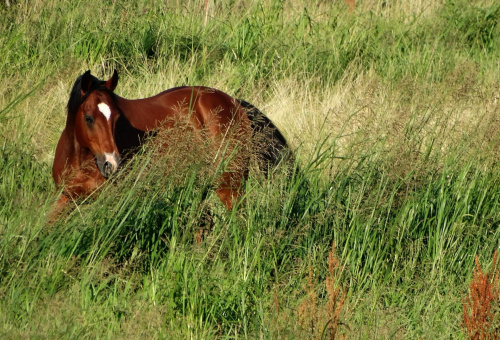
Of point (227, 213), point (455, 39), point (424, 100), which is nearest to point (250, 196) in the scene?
point (227, 213)

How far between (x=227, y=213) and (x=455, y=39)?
5.57 metres

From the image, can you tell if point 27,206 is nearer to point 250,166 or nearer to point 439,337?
point 250,166

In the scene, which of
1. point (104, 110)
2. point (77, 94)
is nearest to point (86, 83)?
point (77, 94)

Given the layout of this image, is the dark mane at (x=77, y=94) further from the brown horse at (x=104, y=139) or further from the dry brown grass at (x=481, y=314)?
the dry brown grass at (x=481, y=314)

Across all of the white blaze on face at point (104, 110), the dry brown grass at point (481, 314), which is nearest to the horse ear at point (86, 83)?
the white blaze on face at point (104, 110)

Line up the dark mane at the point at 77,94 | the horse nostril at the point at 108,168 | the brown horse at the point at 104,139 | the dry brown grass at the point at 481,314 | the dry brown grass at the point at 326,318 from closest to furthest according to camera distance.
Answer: the dry brown grass at the point at 326,318
the dry brown grass at the point at 481,314
the brown horse at the point at 104,139
the horse nostril at the point at 108,168
the dark mane at the point at 77,94

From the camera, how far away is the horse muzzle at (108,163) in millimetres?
4918

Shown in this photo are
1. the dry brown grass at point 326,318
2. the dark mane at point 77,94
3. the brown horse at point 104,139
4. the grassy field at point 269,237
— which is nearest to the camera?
the dry brown grass at point 326,318

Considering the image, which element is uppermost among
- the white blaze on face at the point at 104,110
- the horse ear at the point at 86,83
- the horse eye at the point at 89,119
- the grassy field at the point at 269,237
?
the horse ear at the point at 86,83

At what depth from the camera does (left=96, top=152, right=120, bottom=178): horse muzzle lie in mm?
4918

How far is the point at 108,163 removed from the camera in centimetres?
495

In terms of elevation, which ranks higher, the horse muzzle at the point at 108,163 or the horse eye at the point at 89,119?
the horse eye at the point at 89,119

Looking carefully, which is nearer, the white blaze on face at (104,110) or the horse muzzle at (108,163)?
the horse muzzle at (108,163)

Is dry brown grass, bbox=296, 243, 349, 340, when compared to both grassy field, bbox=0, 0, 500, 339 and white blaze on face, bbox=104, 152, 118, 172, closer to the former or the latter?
grassy field, bbox=0, 0, 500, 339
